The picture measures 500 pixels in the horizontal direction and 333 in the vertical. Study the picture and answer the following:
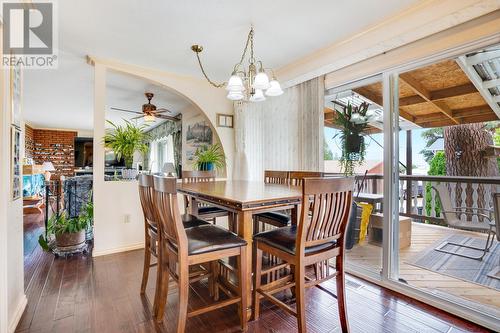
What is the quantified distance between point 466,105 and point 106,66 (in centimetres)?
373

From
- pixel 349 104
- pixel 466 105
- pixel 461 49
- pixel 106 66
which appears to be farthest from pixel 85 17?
pixel 466 105

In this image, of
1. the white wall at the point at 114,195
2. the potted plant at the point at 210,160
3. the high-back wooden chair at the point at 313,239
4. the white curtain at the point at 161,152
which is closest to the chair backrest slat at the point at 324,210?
the high-back wooden chair at the point at 313,239

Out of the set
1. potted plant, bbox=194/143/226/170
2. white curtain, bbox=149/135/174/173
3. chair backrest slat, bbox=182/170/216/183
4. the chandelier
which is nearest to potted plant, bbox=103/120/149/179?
chair backrest slat, bbox=182/170/216/183

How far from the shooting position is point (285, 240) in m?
1.66

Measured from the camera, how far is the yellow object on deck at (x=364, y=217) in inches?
121

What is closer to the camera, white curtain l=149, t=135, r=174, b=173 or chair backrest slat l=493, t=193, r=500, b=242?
chair backrest slat l=493, t=193, r=500, b=242

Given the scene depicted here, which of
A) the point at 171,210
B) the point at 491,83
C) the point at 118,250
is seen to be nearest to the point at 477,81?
the point at 491,83

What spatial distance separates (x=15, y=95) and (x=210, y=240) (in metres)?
1.71

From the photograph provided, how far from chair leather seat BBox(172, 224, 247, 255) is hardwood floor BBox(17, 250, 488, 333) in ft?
1.91

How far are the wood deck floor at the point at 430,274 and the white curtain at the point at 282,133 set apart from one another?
116 cm

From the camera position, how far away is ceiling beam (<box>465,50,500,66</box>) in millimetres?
1874

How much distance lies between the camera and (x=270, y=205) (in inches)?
64.5

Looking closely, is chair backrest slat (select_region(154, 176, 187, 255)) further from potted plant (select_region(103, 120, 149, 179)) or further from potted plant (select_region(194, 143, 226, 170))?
potted plant (select_region(194, 143, 226, 170))

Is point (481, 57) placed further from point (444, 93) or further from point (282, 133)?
point (282, 133)
